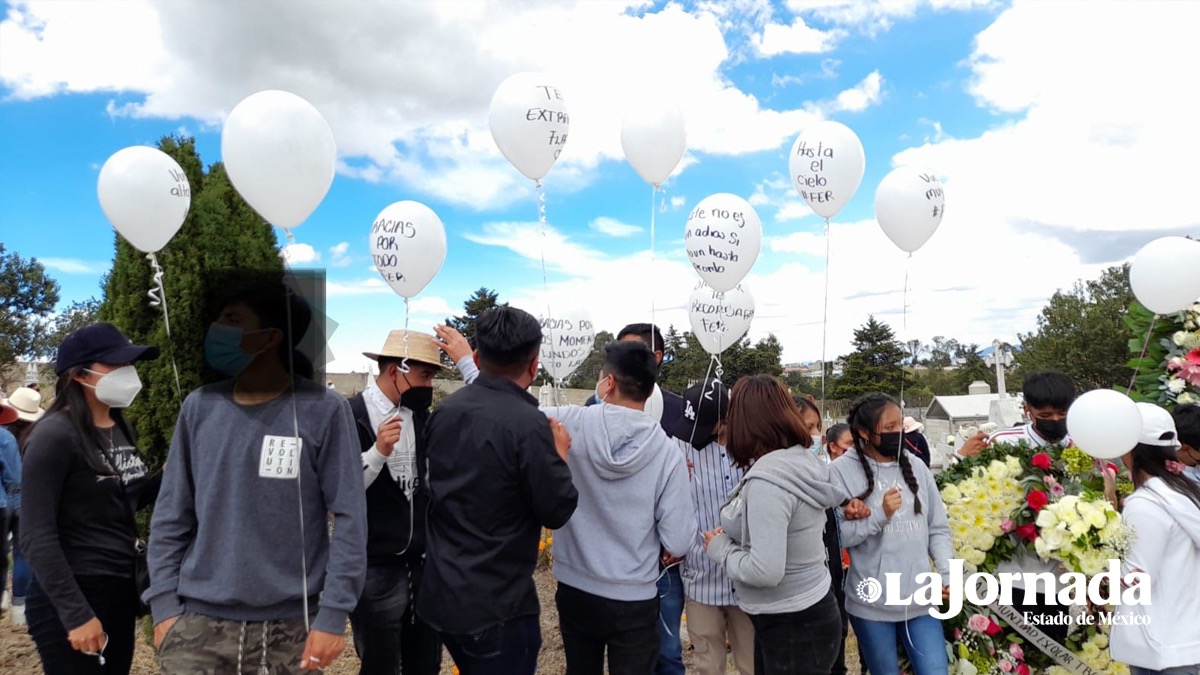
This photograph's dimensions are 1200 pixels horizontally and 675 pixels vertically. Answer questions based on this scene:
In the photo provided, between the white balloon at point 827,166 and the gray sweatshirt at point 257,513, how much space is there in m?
3.02

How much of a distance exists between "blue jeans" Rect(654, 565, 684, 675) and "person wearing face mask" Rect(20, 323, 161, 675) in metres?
2.05

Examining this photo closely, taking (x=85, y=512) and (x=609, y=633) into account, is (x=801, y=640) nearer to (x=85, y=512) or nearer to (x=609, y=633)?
(x=609, y=633)

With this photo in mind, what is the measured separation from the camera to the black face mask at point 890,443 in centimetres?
293

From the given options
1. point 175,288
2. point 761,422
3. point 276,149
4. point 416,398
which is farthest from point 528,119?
point 175,288

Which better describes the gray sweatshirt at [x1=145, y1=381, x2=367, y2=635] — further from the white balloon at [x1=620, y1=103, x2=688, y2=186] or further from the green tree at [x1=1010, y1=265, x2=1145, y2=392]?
the green tree at [x1=1010, y1=265, x2=1145, y2=392]

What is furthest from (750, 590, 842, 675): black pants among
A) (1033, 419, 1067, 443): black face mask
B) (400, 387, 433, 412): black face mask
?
(1033, 419, 1067, 443): black face mask

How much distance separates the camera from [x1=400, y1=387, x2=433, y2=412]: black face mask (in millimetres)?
2736

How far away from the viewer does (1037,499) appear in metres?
3.03

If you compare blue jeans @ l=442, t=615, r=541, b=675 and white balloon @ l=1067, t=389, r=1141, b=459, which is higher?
white balloon @ l=1067, t=389, r=1141, b=459

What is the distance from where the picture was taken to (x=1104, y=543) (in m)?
2.80

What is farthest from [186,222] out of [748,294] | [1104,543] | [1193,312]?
[1193,312]

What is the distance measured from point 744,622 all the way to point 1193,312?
346 centimetres

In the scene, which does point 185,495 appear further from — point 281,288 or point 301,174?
point 301,174

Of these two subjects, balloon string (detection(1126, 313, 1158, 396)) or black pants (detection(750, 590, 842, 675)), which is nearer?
black pants (detection(750, 590, 842, 675))
